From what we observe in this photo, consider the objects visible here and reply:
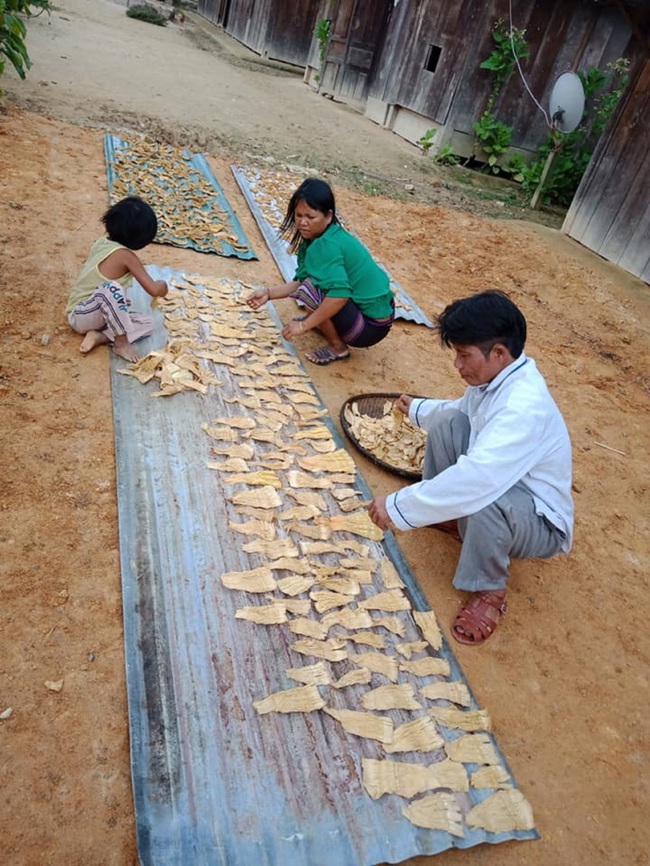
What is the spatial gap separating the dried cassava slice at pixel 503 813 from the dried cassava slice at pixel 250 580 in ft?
2.72

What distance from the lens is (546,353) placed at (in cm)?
431

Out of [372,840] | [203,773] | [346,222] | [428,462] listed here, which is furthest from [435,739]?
[346,222]

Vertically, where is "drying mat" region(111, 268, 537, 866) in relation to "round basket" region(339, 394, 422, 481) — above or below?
below

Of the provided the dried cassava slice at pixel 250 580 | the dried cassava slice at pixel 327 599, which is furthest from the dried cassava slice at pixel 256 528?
the dried cassava slice at pixel 327 599

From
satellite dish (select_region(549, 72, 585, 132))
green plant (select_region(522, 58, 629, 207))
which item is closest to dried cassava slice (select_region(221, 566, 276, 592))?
satellite dish (select_region(549, 72, 585, 132))

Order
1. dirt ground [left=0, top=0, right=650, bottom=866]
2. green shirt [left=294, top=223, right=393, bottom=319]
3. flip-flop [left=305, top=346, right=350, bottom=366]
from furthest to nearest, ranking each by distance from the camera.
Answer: flip-flop [left=305, top=346, right=350, bottom=366]
green shirt [left=294, top=223, right=393, bottom=319]
dirt ground [left=0, top=0, right=650, bottom=866]

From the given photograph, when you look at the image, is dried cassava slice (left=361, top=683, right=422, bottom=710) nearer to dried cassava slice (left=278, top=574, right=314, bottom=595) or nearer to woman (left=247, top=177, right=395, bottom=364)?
dried cassava slice (left=278, top=574, right=314, bottom=595)

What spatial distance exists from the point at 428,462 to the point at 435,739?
3.26ft

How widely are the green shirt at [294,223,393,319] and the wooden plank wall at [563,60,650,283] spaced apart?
4.40m

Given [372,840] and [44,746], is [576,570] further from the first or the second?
[44,746]

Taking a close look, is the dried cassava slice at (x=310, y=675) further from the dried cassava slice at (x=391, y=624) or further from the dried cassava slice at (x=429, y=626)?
the dried cassava slice at (x=429, y=626)

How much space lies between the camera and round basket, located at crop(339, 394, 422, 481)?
2535 millimetres

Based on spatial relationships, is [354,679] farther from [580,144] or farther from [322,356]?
[580,144]

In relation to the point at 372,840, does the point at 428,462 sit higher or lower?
higher
